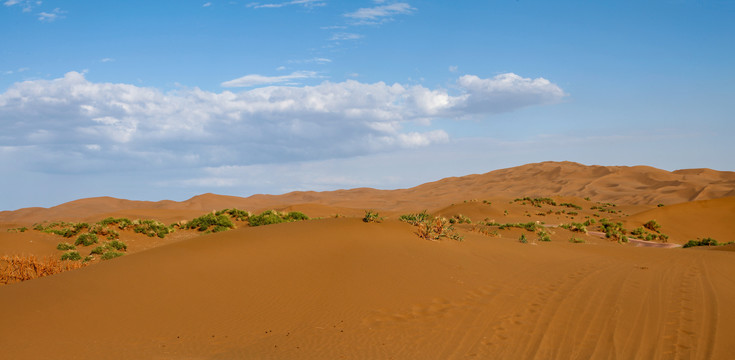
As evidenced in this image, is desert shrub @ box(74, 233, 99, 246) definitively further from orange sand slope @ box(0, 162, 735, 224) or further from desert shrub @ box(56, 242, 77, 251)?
orange sand slope @ box(0, 162, 735, 224)

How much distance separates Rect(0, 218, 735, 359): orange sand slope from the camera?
6176 millimetres

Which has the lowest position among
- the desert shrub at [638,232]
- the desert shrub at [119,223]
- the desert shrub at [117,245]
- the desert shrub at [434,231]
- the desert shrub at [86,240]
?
the desert shrub at [638,232]

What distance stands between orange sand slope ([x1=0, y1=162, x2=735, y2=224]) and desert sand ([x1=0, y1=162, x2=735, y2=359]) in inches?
1843

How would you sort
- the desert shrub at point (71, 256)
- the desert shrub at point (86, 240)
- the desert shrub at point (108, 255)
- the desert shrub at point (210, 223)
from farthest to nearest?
the desert shrub at point (210, 223), the desert shrub at point (86, 240), the desert shrub at point (71, 256), the desert shrub at point (108, 255)

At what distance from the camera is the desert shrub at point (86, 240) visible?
20078 mm

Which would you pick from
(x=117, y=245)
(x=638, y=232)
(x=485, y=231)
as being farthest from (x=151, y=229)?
(x=638, y=232)

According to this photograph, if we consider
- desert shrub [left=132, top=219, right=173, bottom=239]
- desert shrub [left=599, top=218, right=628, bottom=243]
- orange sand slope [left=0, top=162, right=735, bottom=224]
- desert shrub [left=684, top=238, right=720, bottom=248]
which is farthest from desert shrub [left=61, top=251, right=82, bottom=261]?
orange sand slope [left=0, top=162, right=735, bottom=224]

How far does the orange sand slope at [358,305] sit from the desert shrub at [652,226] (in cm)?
1986

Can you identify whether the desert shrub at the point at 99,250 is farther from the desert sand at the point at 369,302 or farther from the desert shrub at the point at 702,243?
the desert shrub at the point at 702,243

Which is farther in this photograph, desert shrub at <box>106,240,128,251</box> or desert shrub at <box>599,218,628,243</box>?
desert shrub at <box>599,218,628,243</box>

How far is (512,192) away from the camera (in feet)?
232

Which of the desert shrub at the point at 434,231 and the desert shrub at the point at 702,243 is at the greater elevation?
the desert shrub at the point at 434,231

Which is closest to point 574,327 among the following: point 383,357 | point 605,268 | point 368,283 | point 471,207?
point 383,357

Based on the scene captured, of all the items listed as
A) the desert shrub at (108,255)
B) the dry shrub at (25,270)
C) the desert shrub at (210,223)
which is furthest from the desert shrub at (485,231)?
the dry shrub at (25,270)
